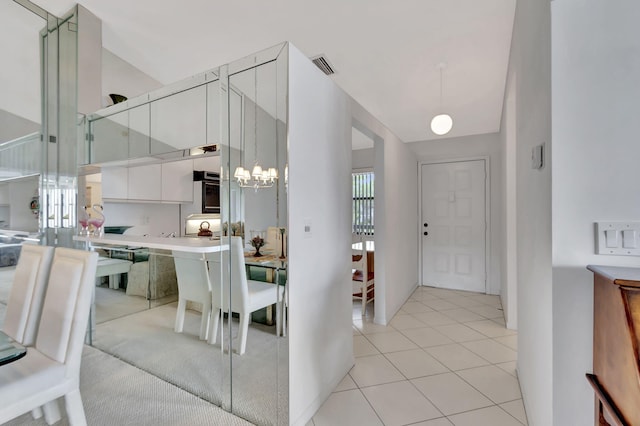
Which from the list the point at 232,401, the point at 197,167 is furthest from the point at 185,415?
the point at 197,167

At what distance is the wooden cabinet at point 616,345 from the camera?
27.7 inches

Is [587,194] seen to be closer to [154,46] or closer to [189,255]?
[189,255]

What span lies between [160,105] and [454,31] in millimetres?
2651

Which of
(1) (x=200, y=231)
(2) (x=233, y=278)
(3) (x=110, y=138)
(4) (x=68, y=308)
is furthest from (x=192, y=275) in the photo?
(3) (x=110, y=138)

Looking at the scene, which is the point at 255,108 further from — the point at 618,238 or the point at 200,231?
the point at 618,238

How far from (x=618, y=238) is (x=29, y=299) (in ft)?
9.45

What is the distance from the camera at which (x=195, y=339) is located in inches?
86.0

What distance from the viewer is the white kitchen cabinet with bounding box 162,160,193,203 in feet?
7.95

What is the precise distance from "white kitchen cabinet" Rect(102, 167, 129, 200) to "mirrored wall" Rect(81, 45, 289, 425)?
0.01 metres

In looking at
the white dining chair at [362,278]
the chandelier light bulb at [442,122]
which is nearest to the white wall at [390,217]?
the white dining chair at [362,278]

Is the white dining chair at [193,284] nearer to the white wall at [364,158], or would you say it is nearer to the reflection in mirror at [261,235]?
the reflection in mirror at [261,235]

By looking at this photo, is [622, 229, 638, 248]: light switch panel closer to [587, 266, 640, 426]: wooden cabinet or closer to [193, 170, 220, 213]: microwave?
[587, 266, 640, 426]: wooden cabinet

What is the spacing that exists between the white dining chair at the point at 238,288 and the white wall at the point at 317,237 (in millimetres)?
258

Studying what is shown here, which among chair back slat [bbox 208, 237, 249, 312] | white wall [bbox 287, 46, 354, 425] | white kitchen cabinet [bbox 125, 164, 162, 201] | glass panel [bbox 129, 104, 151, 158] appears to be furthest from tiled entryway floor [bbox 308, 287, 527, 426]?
glass panel [bbox 129, 104, 151, 158]
